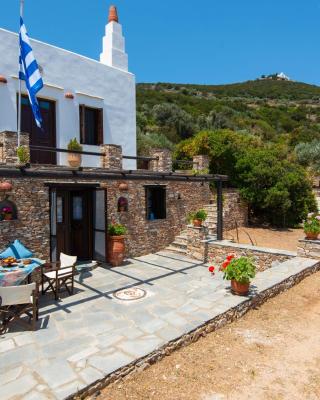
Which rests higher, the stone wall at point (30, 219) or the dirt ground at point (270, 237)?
the stone wall at point (30, 219)

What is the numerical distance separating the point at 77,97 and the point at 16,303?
8.40 metres

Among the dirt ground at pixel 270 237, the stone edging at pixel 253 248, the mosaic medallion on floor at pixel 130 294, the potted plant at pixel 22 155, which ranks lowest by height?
the mosaic medallion on floor at pixel 130 294

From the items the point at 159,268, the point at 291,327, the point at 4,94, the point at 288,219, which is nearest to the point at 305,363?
the point at 291,327

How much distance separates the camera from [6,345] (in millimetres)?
→ 4730

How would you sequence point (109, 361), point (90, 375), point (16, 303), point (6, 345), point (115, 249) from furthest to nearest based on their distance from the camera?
point (115, 249) < point (16, 303) < point (6, 345) < point (109, 361) < point (90, 375)

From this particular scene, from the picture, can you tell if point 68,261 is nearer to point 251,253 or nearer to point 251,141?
point 251,253

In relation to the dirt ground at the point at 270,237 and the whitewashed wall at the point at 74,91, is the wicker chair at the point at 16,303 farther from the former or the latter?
the dirt ground at the point at 270,237

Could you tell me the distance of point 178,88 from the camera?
61688mm

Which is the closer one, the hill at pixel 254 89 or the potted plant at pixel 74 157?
the potted plant at pixel 74 157

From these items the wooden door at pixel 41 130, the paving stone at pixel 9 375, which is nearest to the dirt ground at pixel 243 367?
the paving stone at pixel 9 375

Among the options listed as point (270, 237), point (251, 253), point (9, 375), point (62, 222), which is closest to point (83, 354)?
point (9, 375)

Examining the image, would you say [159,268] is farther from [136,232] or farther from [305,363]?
[305,363]

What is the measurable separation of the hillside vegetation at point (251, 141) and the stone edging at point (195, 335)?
8.74 metres

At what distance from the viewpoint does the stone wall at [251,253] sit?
954 centimetres
